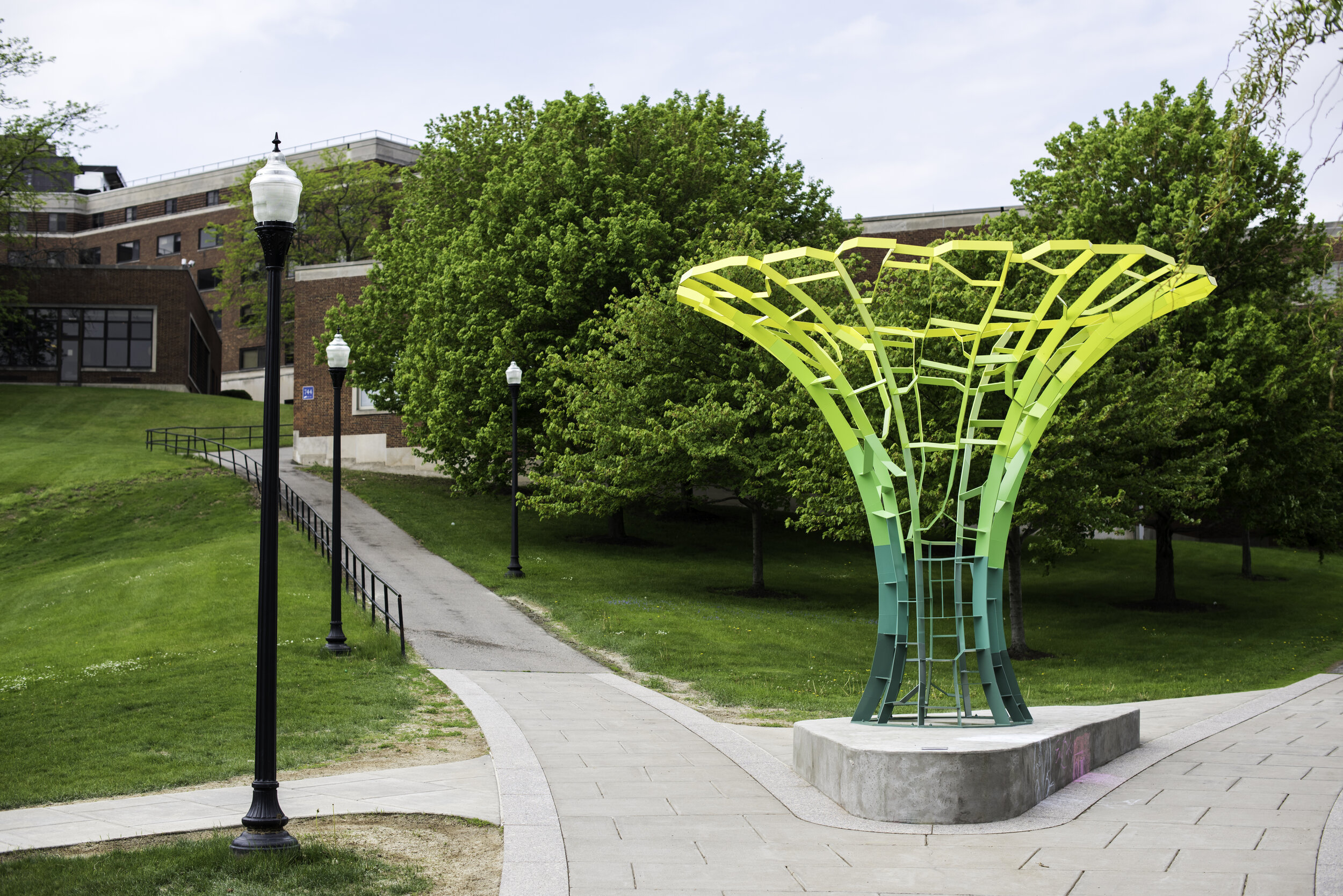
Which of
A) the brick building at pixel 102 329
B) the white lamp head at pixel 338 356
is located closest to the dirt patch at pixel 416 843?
the white lamp head at pixel 338 356

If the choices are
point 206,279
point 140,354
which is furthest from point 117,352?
point 206,279

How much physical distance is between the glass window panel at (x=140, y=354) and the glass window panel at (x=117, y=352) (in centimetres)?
29

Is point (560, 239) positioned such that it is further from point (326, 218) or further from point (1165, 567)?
point (326, 218)

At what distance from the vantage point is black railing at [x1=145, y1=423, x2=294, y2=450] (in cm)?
4378

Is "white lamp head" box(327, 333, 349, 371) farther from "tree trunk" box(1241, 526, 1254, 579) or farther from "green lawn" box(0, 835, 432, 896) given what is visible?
"tree trunk" box(1241, 526, 1254, 579)

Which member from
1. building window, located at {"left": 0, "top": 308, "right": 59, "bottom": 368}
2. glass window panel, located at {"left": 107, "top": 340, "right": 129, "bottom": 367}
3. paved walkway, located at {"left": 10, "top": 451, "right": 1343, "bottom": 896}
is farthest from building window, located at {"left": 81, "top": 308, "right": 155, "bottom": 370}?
paved walkway, located at {"left": 10, "top": 451, "right": 1343, "bottom": 896}

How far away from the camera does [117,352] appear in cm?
5666

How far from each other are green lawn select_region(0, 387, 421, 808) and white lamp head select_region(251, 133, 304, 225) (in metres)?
4.89

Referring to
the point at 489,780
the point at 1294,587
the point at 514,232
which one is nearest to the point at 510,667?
the point at 489,780

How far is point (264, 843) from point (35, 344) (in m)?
57.6

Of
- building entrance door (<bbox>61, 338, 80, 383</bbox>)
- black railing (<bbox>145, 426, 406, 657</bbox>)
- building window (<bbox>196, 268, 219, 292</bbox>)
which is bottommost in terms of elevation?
black railing (<bbox>145, 426, 406, 657</bbox>)

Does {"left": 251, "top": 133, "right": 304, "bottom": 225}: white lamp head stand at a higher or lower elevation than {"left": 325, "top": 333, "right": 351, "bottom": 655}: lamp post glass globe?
higher

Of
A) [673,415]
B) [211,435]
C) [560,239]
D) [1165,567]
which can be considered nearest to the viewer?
[673,415]

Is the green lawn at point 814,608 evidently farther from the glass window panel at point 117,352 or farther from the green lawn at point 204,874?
the glass window panel at point 117,352
